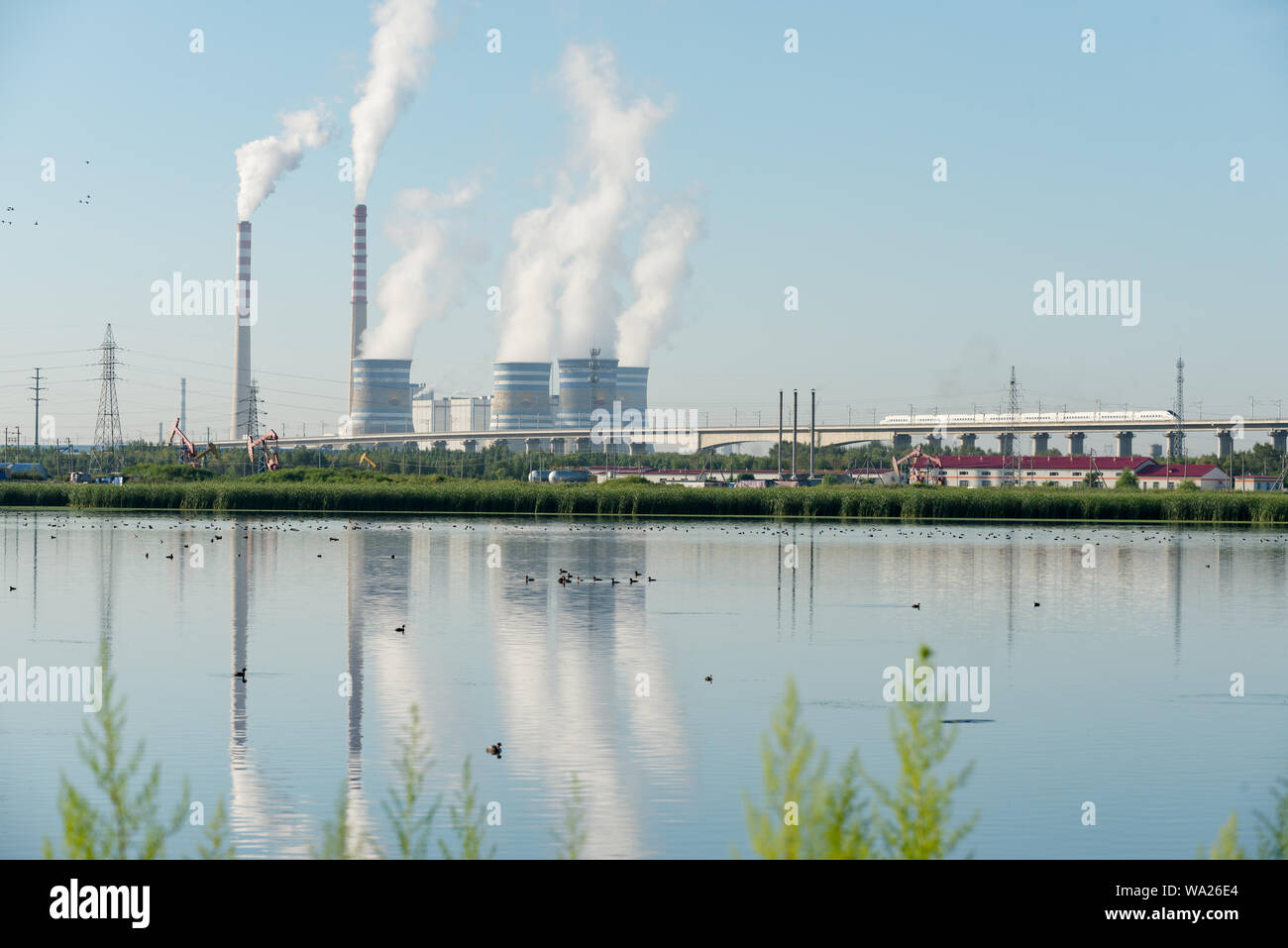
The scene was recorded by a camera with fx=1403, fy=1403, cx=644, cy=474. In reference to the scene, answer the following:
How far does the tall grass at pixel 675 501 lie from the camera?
253 feet

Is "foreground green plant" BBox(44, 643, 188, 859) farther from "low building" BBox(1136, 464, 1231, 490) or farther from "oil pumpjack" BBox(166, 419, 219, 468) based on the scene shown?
"low building" BBox(1136, 464, 1231, 490)

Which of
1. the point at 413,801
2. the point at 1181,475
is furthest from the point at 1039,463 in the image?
the point at 413,801

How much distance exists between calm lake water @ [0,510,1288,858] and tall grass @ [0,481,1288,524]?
31.8 m

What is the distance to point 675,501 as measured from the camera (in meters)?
79.4

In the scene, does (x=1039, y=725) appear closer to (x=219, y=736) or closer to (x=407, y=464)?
(x=219, y=736)

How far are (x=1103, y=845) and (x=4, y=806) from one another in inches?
393

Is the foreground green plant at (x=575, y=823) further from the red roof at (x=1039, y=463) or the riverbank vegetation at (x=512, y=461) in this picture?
the red roof at (x=1039, y=463)

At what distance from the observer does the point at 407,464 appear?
14988 cm

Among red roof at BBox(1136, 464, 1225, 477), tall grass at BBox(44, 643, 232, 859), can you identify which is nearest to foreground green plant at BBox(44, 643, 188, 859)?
tall grass at BBox(44, 643, 232, 859)

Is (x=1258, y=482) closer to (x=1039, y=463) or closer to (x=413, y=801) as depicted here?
(x=1039, y=463)

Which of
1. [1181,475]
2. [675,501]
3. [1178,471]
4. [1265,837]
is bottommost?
[1265,837]

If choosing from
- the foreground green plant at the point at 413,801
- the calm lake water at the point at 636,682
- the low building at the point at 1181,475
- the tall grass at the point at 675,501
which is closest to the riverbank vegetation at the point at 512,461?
the low building at the point at 1181,475

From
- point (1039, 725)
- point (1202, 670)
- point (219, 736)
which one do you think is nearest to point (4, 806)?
point (219, 736)

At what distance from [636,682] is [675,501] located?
58705 mm
